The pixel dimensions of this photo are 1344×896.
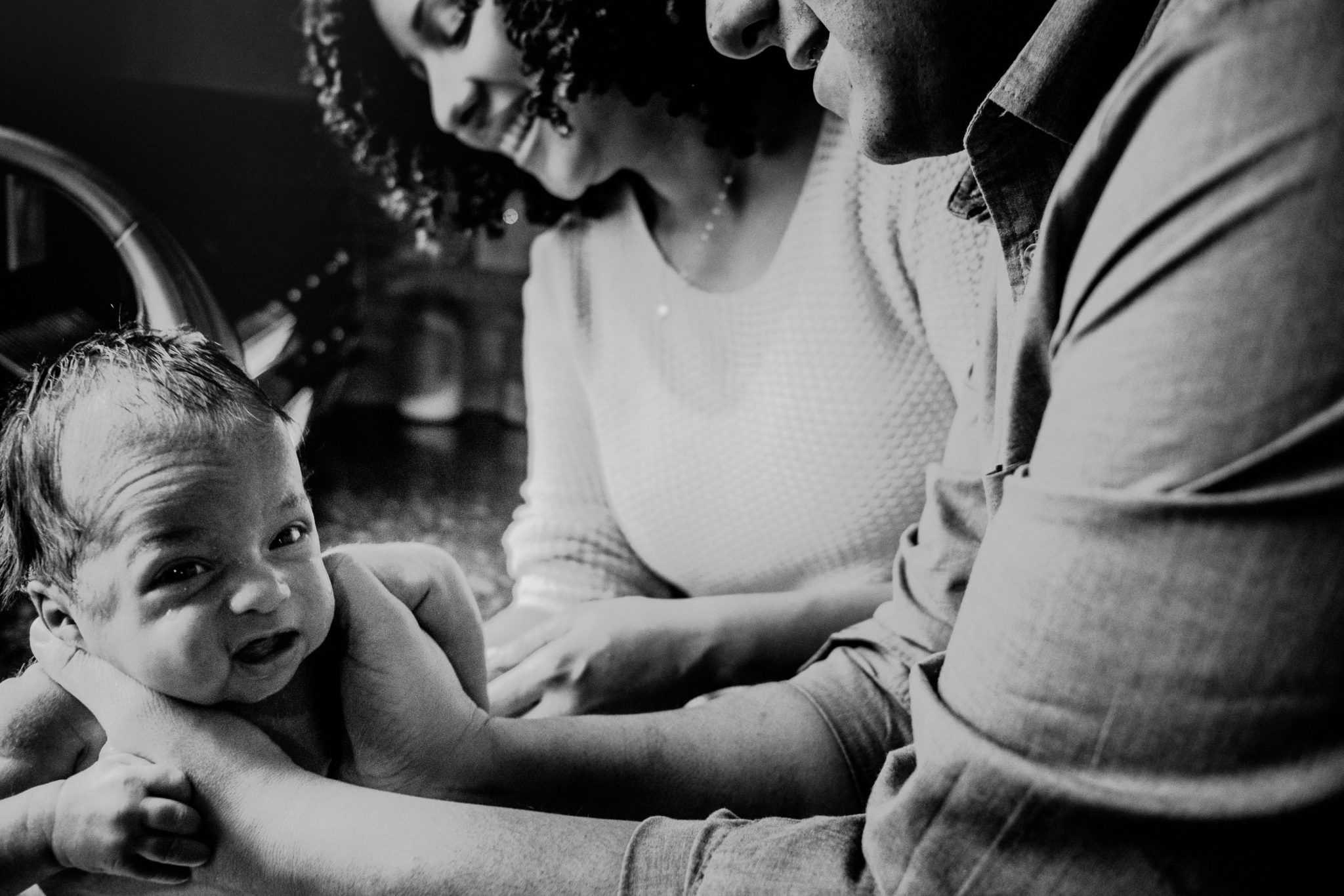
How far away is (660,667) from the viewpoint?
1.18 metres

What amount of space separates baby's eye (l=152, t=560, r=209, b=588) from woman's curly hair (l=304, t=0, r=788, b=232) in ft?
2.69

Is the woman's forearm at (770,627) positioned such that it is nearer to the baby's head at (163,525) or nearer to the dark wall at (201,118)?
the baby's head at (163,525)

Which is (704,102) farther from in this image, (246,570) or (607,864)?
(607,864)

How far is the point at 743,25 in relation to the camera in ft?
2.97

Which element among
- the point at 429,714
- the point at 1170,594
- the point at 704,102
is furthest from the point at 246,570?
the point at 704,102

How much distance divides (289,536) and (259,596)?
3.6 inches

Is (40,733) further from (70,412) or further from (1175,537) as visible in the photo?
(1175,537)

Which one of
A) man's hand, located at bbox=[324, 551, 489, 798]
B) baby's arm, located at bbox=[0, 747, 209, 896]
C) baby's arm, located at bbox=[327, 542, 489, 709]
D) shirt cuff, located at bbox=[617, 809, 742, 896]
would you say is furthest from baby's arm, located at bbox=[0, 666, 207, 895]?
shirt cuff, located at bbox=[617, 809, 742, 896]

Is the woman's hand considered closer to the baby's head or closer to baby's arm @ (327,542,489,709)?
baby's arm @ (327,542,489,709)

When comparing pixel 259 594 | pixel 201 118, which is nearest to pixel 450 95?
pixel 201 118

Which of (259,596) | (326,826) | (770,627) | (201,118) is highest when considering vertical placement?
(201,118)

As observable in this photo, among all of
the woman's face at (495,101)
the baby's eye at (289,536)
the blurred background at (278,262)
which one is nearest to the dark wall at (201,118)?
the blurred background at (278,262)

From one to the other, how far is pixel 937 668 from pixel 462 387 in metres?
1.22

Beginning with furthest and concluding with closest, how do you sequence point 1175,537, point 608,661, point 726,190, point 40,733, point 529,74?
point 726,190, point 529,74, point 608,661, point 40,733, point 1175,537
